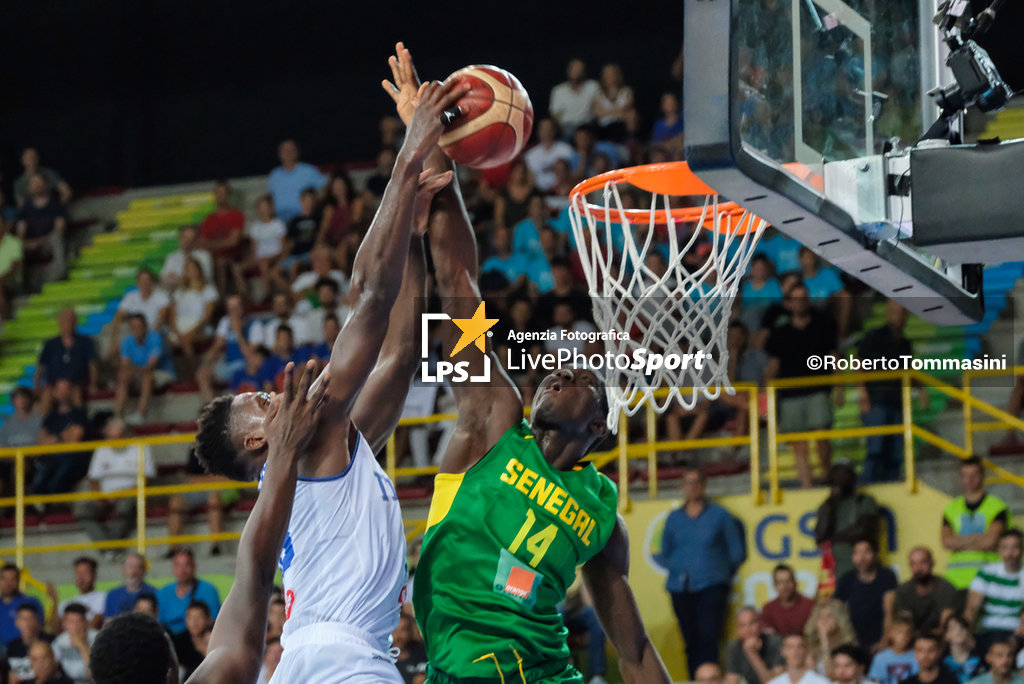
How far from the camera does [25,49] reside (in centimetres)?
1662

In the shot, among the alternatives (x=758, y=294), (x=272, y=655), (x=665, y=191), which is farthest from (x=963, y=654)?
(x=272, y=655)

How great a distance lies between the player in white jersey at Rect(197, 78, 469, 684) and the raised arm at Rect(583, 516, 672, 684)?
1235 mm

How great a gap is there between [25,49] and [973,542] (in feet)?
42.5

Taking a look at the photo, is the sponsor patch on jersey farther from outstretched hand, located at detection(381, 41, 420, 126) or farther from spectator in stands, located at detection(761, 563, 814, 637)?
spectator in stands, located at detection(761, 563, 814, 637)

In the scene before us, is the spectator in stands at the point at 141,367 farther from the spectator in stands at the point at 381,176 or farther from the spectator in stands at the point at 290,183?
the spectator in stands at the point at 381,176

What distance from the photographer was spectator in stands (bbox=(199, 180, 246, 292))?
13.4 meters

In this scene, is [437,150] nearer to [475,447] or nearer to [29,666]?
[475,447]

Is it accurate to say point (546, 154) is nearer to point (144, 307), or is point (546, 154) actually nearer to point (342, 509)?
point (144, 307)

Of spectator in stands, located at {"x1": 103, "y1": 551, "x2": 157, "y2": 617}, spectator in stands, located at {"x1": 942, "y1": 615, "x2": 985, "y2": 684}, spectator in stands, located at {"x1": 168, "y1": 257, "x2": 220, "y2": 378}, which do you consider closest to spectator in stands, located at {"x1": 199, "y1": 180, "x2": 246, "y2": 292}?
spectator in stands, located at {"x1": 168, "y1": 257, "x2": 220, "y2": 378}

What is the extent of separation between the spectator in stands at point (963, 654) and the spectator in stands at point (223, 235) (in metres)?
8.02

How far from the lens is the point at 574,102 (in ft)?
41.3

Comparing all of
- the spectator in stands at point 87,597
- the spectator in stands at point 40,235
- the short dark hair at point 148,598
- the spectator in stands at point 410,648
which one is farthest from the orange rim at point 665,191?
the spectator in stands at point 40,235

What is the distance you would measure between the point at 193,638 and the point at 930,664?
15.8 feet

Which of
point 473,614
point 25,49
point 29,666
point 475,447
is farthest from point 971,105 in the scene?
point 25,49
